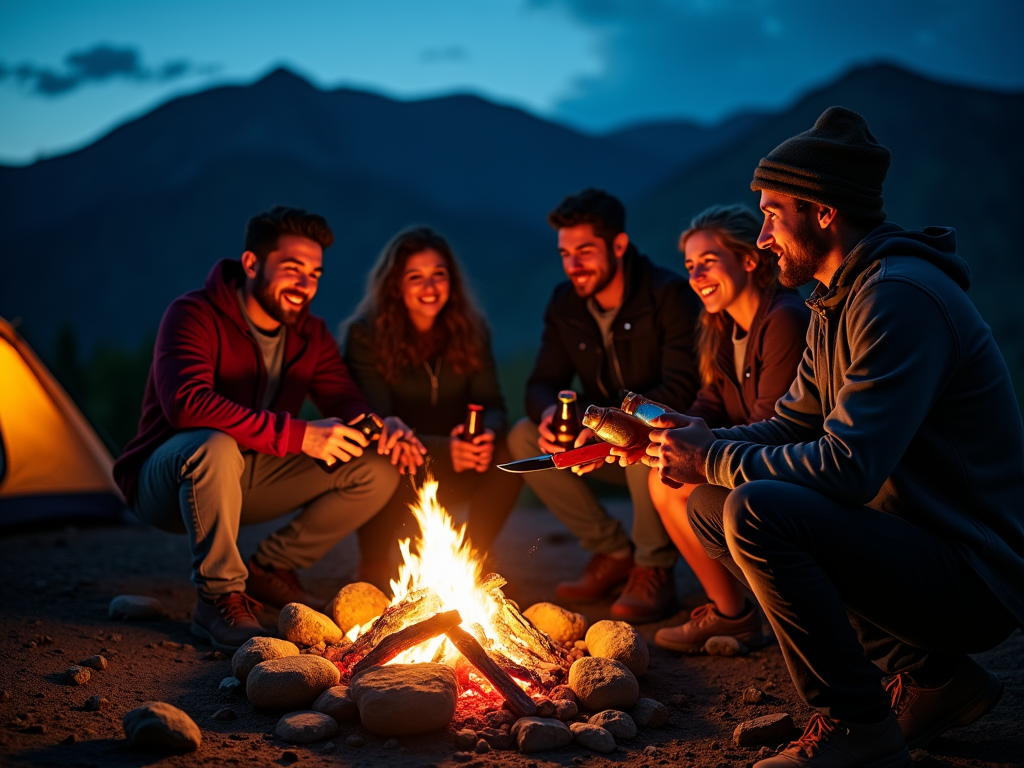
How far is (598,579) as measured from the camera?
4.24 m

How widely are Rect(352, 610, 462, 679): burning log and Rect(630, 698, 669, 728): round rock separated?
697 millimetres

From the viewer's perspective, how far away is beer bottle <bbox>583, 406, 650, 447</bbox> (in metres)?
2.77

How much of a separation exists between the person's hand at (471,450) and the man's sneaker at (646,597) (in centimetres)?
99

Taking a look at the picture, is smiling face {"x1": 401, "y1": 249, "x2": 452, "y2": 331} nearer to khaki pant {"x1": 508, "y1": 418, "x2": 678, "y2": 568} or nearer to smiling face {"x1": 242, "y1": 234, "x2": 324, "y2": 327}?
smiling face {"x1": 242, "y1": 234, "x2": 324, "y2": 327}

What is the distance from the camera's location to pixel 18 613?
363cm

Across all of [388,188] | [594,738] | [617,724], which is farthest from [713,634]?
[388,188]

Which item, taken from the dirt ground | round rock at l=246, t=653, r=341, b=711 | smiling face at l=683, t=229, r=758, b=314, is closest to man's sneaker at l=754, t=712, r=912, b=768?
the dirt ground

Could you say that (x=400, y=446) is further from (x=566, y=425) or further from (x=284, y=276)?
(x=284, y=276)

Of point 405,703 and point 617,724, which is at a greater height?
point 405,703

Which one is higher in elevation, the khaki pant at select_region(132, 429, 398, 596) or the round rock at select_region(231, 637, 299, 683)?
the khaki pant at select_region(132, 429, 398, 596)

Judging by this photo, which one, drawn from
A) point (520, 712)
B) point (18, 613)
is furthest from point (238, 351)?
point (520, 712)

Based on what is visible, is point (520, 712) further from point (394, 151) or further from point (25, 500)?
point (394, 151)

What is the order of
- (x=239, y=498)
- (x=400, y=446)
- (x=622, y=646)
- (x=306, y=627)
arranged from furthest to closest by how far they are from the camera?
(x=400, y=446), (x=239, y=498), (x=306, y=627), (x=622, y=646)

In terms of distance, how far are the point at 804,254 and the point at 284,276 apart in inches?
101
